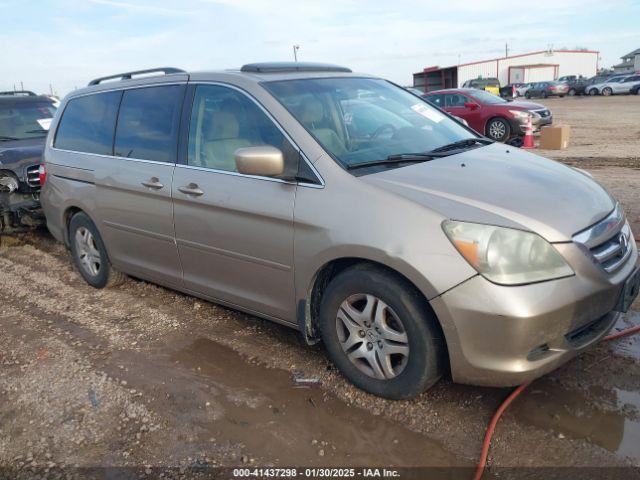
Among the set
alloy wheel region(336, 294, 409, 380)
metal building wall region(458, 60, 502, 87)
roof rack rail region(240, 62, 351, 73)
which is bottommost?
alloy wheel region(336, 294, 409, 380)

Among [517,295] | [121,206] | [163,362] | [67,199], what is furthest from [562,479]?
[67,199]

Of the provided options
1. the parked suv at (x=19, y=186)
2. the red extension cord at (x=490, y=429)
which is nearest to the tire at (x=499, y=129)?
the parked suv at (x=19, y=186)

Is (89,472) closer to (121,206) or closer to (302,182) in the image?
(302,182)

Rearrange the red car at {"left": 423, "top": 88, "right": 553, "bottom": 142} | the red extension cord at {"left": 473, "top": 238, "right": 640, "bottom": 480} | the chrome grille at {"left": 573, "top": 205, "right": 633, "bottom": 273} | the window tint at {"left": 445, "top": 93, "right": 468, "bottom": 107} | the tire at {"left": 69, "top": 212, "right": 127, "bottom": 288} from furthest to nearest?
the window tint at {"left": 445, "top": 93, "right": 468, "bottom": 107} → the red car at {"left": 423, "top": 88, "right": 553, "bottom": 142} → the tire at {"left": 69, "top": 212, "right": 127, "bottom": 288} → the chrome grille at {"left": 573, "top": 205, "right": 633, "bottom": 273} → the red extension cord at {"left": 473, "top": 238, "right": 640, "bottom": 480}

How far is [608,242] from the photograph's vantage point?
2893 millimetres

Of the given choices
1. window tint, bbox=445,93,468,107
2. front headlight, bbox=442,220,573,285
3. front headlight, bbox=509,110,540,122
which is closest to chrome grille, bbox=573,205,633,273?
front headlight, bbox=442,220,573,285

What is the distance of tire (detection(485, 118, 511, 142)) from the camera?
1475 cm

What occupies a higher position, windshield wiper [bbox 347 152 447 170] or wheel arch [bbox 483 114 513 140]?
windshield wiper [bbox 347 152 447 170]

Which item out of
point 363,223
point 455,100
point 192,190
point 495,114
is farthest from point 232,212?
point 455,100

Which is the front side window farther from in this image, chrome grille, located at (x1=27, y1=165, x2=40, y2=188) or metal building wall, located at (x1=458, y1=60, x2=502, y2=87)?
metal building wall, located at (x1=458, y1=60, x2=502, y2=87)

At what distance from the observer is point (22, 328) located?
4.54 meters

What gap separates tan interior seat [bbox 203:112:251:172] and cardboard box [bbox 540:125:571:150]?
442 inches

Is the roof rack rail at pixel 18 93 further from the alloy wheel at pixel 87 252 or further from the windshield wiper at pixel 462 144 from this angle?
the windshield wiper at pixel 462 144

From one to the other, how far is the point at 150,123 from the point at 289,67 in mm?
1150
